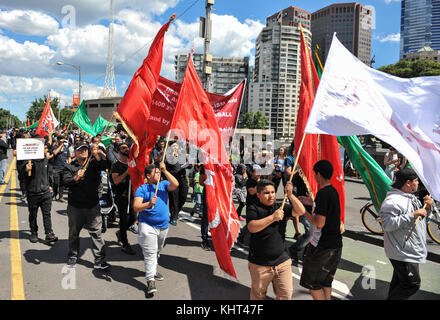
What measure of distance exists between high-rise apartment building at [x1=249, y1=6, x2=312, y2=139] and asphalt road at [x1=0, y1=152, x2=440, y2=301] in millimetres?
147504

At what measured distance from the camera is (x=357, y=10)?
612 feet

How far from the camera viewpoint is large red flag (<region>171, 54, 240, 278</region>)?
483cm

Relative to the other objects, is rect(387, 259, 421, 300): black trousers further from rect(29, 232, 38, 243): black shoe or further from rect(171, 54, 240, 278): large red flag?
rect(29, 232, 38, 243): black shoe

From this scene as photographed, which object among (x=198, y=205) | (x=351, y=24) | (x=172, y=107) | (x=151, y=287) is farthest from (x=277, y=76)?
(x=151, y=287)

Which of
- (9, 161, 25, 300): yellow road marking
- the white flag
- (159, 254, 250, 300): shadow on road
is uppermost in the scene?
the white flag

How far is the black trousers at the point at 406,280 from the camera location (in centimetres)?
369

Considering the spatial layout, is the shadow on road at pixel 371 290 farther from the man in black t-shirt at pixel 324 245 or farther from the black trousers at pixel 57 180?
the black trousers at pixel 57 180

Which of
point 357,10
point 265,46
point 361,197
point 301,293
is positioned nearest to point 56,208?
point 301,293

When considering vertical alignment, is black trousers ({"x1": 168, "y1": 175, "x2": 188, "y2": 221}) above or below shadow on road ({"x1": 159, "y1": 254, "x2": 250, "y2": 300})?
above

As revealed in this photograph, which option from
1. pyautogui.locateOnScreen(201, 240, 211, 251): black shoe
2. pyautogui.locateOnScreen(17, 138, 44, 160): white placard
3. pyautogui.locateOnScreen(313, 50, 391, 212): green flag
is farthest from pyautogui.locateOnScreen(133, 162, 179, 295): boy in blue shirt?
pyautogui.locateOnScreen(17, 138, 44, 160): white placard

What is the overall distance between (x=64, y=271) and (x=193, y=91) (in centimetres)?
321

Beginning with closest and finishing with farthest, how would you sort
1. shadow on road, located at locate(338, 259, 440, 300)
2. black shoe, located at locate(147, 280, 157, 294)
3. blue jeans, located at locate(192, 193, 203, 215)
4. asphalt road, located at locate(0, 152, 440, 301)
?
1. black shoe, located at locate(147, 280, 157, 294)
2. asphalt road, located at locate(0, 152, 440, 301)
3. shadow on road, located at locate(338, 259, 440, 300)
4. blue jeans, located at locate(192, 193, 203, 215)

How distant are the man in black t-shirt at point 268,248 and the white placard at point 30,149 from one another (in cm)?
473

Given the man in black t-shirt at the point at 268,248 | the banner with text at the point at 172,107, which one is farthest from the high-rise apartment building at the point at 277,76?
the man in black t-shirt at the point at 268,248
